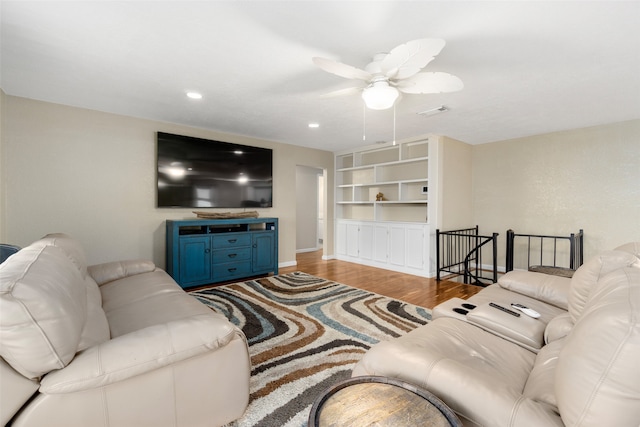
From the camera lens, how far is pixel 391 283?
166 inches

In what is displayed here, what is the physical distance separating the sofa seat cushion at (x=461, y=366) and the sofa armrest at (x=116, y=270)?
95.8 inches

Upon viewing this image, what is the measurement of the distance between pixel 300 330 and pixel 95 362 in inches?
68.2

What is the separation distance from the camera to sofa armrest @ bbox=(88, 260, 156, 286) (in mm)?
2535

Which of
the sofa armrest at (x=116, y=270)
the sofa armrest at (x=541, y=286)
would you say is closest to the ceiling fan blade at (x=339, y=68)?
the sofa armrest at (x=541, y=286)

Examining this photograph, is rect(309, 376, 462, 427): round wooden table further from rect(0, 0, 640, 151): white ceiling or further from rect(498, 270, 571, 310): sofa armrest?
rect(0, 0, 640, 151): white ceiling

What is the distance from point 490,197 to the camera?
5.27 m

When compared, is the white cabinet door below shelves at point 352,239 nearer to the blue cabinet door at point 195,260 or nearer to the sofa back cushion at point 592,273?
the blue cabinet door at point 195,260

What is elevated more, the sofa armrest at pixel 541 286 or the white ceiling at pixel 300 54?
the white ceiling at pixel 300 54

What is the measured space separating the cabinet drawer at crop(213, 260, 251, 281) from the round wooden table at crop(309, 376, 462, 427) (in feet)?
11.4

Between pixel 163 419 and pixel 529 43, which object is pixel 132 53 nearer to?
pixel 163 419

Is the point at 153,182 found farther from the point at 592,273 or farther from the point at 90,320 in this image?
the point at 592,273

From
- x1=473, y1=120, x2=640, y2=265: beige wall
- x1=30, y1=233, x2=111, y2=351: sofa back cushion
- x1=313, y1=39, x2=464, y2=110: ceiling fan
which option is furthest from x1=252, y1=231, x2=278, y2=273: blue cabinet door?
x1=473, y1=120, x2=640, y2=265: beige wall

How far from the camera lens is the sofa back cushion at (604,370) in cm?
70

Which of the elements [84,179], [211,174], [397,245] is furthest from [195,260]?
[397,245]
